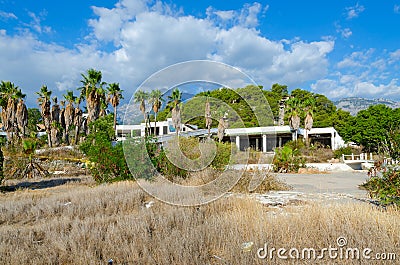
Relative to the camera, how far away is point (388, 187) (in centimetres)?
545

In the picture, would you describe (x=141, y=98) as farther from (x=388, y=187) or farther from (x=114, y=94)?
(x=114, y=94)

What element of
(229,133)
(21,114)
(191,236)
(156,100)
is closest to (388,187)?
(191,236)

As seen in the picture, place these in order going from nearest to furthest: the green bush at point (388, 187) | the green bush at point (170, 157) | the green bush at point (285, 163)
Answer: the green bush at point (388, 187) → the green bush at point (170, 157) → the green bush at point (285, 163)

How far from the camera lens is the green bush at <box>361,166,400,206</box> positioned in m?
5.25

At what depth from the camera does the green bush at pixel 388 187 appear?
525 centimetres

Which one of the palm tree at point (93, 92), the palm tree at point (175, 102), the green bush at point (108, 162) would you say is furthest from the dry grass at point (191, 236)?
the palm tree at point (93, 92)

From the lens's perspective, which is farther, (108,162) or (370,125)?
(370,125)

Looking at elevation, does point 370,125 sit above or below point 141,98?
above

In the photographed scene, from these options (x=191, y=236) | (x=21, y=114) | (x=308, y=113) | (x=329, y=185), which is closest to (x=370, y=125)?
(x=308, y=113)

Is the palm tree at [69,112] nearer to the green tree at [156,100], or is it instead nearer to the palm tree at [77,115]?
the palm tree at [77,115]

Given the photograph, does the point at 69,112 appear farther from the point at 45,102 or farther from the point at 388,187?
the point at 388,187

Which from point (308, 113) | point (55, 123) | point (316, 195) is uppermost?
point (308, 113)

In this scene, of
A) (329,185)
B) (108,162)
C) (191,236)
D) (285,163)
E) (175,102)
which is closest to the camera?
(191,236)

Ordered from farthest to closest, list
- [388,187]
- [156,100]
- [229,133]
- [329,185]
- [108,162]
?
[329,185], [108,162], [229,133], [156,100], [388,187]
